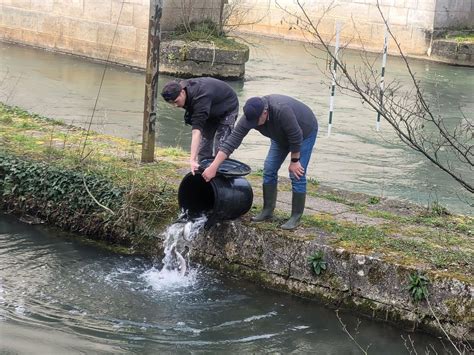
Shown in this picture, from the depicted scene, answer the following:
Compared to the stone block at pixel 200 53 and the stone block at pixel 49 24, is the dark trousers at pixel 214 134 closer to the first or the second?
the stone block at pixel 200 53

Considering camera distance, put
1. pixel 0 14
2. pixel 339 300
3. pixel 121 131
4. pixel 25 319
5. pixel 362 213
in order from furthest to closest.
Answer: pixel 0 14
pixel 121 131
pixel 362 213
pixel 339 300
pixel 25 319

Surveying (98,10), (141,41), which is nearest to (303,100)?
(141,41)

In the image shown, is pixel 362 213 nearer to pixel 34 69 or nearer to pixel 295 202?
pixel 295 202

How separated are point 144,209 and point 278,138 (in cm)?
157

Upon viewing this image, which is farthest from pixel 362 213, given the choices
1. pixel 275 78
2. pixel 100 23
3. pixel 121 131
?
pixel 100 23

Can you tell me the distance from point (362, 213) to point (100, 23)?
15.7 metres

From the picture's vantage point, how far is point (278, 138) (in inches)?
282

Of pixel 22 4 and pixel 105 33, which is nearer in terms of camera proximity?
pixel 105 33

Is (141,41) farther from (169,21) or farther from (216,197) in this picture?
(216,197)

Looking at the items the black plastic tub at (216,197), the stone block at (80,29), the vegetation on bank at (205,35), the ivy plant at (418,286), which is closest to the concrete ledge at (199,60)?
the vegetation on bank at (205,35)

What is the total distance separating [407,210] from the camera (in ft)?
27.9

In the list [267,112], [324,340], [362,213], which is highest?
[267,112]

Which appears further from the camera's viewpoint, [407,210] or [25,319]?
[407,210]

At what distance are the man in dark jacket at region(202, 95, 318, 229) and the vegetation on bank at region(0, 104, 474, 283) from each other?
247 mm
